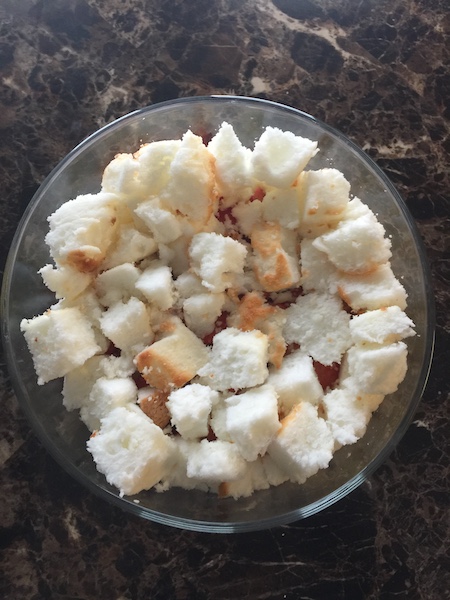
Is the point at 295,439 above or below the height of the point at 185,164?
below

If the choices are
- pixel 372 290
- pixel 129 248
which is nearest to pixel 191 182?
pixel 129 248

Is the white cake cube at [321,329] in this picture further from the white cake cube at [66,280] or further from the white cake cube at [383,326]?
the white cake cube at [66,280]

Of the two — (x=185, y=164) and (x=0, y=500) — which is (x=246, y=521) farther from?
(x=185, y=164)

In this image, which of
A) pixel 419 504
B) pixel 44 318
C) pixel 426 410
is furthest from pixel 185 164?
pixel 419 504

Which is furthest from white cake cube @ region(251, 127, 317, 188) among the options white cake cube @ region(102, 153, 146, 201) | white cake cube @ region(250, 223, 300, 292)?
white cake cube @ region(102, 153, 146, 201)

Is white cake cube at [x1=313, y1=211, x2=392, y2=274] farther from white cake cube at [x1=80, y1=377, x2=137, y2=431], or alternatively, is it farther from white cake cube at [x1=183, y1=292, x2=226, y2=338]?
white cake cube at [x1=80, y1=377, x2=137, y2=431]

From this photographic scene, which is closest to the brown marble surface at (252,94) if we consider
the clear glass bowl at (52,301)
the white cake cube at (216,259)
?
the clear glass bowl at (52,301)

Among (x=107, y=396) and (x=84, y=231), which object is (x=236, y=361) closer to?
(x=107, y=396)
